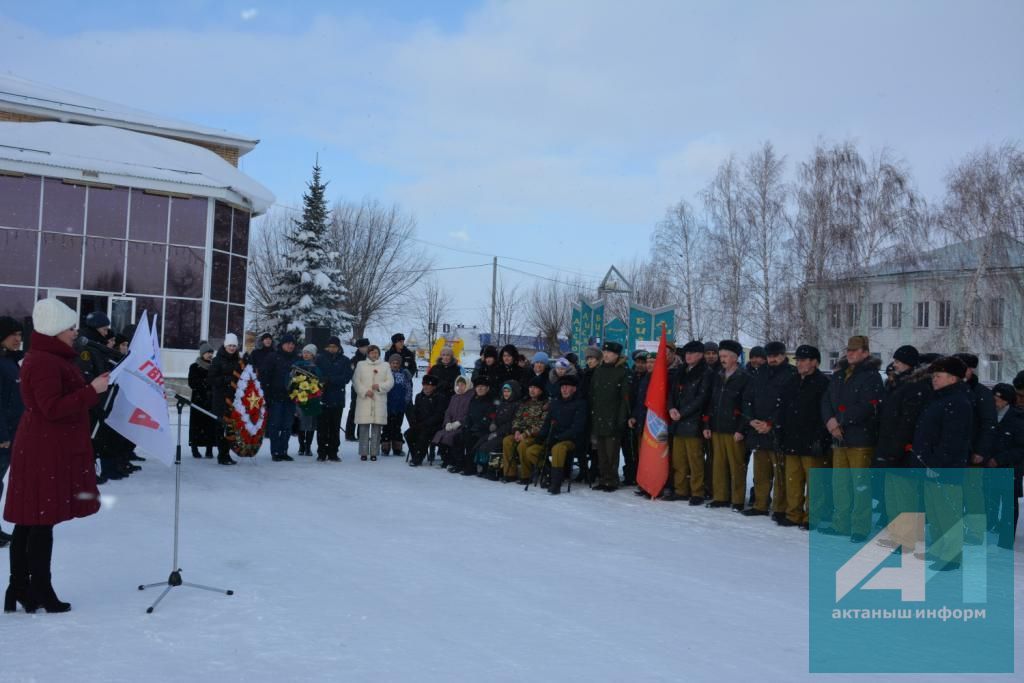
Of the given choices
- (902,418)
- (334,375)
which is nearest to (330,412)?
(334,375)

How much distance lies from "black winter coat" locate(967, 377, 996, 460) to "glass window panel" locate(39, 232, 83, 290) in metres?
22.8

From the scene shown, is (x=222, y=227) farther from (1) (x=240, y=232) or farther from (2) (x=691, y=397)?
(2) (x=691, y=397)

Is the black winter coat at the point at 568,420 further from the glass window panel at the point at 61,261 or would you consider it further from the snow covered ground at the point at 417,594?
the glass window panel at the point at 61,261

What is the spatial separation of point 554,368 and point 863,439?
5.00 metres

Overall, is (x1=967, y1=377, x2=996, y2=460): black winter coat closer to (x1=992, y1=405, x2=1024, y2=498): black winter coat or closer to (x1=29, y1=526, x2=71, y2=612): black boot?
(x1=992, y1=405, x2=1024, y2=498): black winter coat

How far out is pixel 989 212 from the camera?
28.8 meters

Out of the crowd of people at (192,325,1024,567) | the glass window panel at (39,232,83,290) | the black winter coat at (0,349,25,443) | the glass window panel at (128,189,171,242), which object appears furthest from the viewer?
the glass window panel at (128,189,171,242)

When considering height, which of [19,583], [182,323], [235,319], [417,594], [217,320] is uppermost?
[235,319]

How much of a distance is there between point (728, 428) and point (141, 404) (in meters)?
6.80

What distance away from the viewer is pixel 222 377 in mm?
12375

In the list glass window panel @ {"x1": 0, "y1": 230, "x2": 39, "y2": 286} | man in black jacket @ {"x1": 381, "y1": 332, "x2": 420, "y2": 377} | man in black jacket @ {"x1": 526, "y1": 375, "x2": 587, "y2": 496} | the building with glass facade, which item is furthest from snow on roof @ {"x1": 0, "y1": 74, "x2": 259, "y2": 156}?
man in black jacket @ {"x1": 526, "y1": 375, "x2": 587, "y2": 496}

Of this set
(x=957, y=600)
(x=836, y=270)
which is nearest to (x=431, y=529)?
(x=957, y=600)

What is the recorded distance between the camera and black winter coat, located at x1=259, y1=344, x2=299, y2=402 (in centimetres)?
1287

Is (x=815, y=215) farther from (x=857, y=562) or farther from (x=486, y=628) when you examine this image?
(x=486, y=628)
